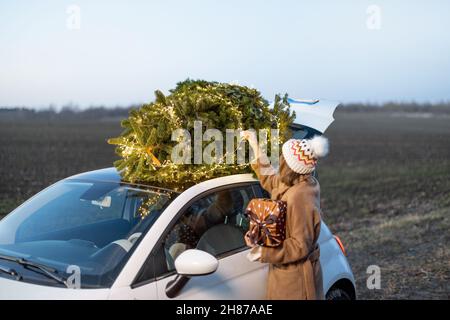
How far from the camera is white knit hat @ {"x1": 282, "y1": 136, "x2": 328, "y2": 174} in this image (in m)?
3.82

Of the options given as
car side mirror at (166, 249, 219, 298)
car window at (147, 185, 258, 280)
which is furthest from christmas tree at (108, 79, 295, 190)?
car side mirror at (166, 249, 219, 298)

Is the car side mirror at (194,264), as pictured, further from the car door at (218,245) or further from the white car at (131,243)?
the car door at (218,245)

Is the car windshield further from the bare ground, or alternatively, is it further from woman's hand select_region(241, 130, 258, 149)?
the bare ground

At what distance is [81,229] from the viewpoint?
3994mm

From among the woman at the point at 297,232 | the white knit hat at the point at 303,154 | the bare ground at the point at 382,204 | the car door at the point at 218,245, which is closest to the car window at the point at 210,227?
the car door at the point at 218,245

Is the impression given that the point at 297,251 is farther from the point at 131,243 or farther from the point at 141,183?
the point at 141,183

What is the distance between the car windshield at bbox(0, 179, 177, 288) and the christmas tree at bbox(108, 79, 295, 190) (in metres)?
0.19

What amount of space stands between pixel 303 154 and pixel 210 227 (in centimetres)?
84

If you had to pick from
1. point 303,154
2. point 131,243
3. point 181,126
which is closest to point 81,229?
point 131,243

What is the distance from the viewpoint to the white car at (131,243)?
3.32 metres

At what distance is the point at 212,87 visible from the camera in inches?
187

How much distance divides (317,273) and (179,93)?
1.78 metres
